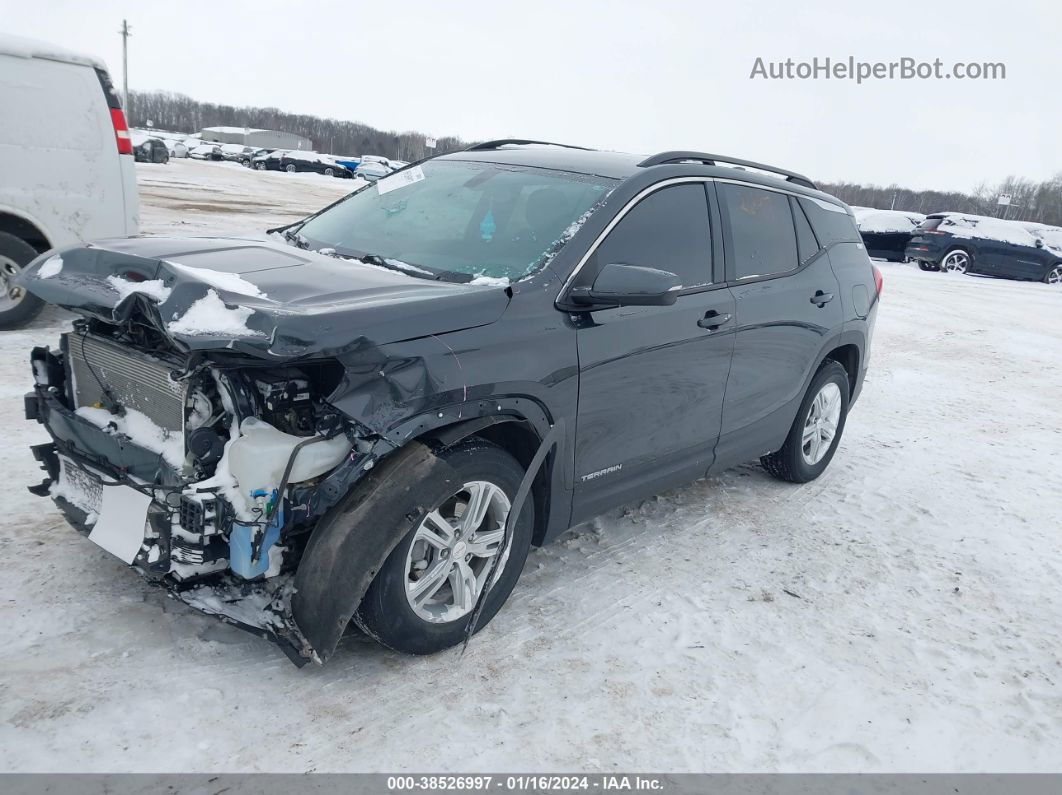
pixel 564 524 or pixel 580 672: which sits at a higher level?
pixel 564 524

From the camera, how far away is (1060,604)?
13.3ft

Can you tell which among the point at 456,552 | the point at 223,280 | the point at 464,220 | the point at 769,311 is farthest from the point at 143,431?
the point at 769,311

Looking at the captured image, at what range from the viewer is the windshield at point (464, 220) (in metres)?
3.47

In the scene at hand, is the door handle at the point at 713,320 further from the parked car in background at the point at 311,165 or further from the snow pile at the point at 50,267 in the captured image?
the parked car in background at the point at 311,165

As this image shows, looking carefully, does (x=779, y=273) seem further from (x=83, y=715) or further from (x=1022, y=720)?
(x=83, y=715)

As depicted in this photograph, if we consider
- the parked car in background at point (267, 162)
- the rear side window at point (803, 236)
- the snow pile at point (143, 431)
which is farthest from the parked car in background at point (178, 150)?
the snow pile at point (143, 431)

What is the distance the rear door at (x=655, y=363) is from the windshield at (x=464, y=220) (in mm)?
244

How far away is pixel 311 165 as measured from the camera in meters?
52.7

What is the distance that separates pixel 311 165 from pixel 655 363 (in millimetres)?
53043

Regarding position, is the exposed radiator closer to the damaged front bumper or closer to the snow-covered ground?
the damaged front bumper

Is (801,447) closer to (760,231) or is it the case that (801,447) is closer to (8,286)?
(760,231)

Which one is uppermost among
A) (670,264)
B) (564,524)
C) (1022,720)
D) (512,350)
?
(670,264)

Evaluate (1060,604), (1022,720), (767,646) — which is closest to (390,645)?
Answer: (767,646)

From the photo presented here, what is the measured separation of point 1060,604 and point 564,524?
8.27 feet
